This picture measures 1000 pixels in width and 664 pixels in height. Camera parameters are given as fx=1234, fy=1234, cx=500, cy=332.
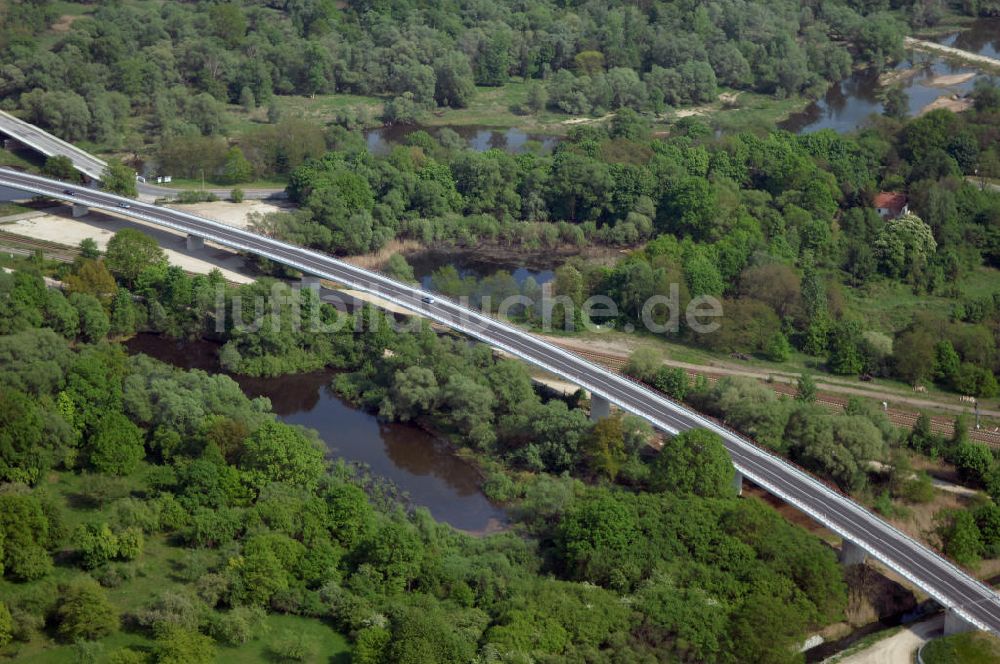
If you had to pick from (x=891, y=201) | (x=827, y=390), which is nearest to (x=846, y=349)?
(x=827, y=390)

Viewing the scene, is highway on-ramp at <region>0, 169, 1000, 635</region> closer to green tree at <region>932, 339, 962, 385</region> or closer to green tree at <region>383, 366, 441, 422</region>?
green tree at <region>383, 366, 441, 422</region>

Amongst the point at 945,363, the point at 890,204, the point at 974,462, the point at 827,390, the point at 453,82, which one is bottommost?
the point at 974,462

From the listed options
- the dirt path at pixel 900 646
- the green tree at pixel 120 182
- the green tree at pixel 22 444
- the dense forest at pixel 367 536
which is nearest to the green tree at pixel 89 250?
the dense forest at pixel 367 536

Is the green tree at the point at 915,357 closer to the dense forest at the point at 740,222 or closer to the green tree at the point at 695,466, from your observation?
the dense forest at the point at 740,222

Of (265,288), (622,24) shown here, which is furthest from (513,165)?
(622,24)

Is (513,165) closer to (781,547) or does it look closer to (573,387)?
(573,387)

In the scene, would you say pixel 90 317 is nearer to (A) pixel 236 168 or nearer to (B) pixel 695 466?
(A) pixel 236 168
